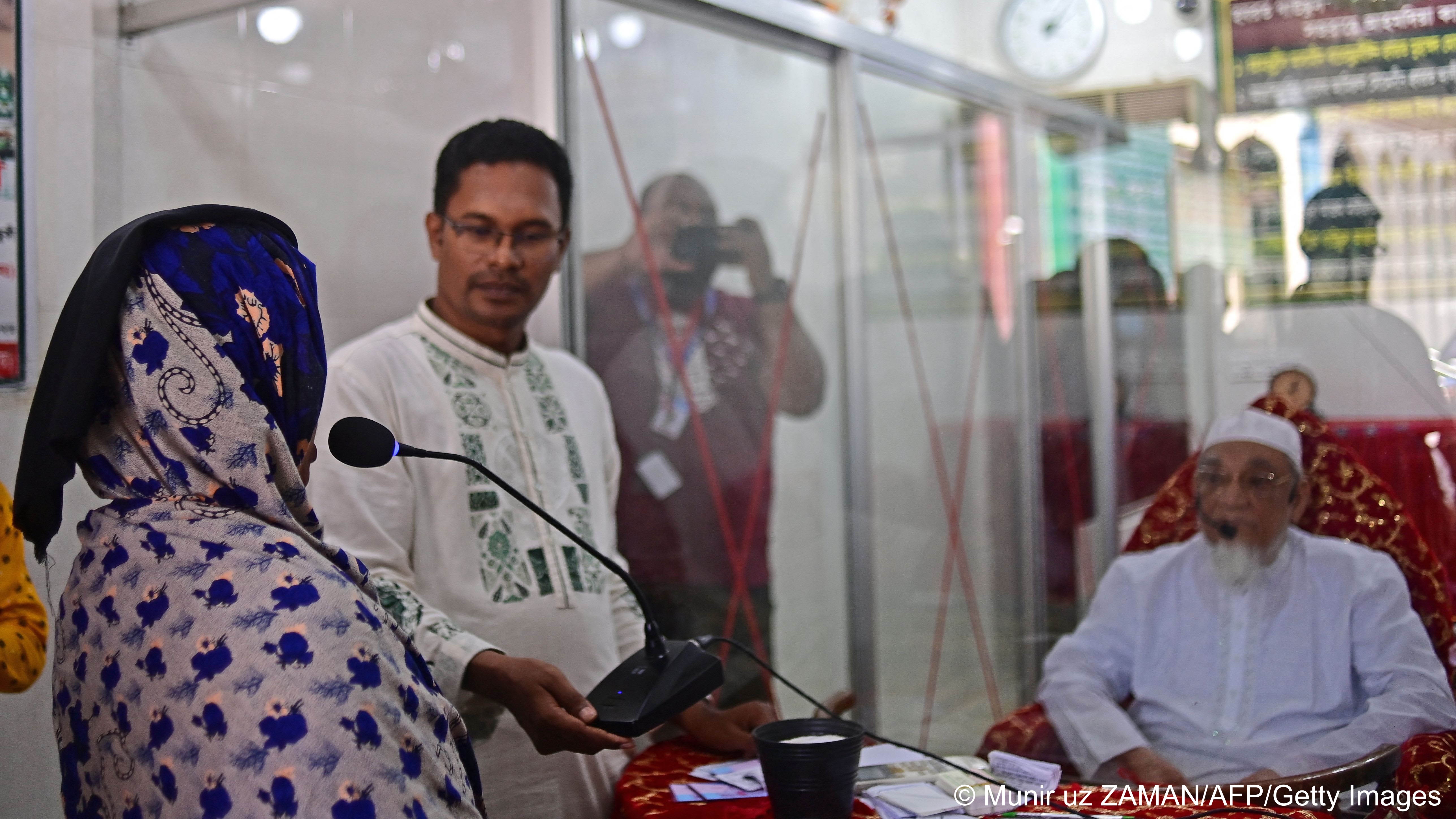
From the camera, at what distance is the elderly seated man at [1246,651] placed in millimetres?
2113

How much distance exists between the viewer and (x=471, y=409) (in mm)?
1929

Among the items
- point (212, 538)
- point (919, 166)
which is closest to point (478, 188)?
point (212, 538)

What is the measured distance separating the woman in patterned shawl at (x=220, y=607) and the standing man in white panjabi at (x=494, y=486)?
22.2 inches

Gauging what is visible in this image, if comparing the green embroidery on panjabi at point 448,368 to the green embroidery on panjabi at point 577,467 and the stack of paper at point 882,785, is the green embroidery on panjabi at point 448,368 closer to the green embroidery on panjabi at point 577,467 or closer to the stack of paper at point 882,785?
the green embroidery on panjabi at point 577,467

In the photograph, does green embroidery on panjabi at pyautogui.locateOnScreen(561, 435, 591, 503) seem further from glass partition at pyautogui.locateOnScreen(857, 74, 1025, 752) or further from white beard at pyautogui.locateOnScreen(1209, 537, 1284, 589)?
glass partition at pyautogui.locateOnScreen(857, 74, 1025, 752)

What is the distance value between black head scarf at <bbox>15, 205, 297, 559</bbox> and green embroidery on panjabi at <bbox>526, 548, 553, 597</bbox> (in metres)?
0.85

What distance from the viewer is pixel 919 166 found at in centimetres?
377

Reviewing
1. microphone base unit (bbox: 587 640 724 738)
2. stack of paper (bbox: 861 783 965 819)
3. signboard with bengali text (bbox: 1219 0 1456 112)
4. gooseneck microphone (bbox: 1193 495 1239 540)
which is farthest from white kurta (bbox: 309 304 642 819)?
signboard with bengali text (bbox: 1219 0 1456 112)

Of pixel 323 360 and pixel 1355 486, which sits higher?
pixel 323 360

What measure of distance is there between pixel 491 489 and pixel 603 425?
0.34 meters

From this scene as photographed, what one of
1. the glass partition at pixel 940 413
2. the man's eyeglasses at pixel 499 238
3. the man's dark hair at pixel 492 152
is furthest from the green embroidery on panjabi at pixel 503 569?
the glass partition at pixel 940 413

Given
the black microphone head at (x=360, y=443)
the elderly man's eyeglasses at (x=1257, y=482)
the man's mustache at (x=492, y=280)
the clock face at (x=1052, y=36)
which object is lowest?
the elderly man's eyeglasses at (x=1257, y=482)

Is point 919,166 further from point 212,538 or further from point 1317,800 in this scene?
point 212,538

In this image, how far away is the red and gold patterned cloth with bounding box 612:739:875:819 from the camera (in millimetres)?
1592
